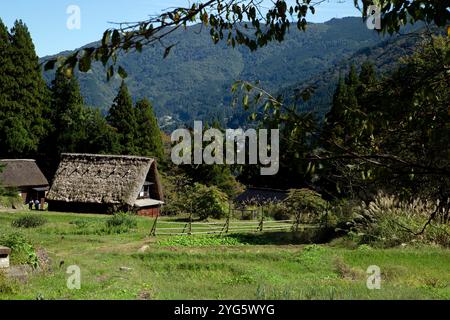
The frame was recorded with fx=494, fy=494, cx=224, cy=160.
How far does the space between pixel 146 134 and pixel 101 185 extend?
36.8 feet

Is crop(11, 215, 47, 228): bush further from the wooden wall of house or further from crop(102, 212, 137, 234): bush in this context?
the wooden wall of house

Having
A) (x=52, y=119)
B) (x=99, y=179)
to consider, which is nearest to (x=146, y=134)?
(x=52, y=119)

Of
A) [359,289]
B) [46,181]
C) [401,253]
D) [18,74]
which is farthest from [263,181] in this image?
[359,289]

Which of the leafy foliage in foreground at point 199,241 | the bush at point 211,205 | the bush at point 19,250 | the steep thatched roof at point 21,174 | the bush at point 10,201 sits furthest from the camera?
the steep thatched roof at point 21,174

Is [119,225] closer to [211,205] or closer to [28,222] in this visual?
[28,222]

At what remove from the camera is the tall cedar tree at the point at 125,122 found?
4466cm

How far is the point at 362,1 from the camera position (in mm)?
3555

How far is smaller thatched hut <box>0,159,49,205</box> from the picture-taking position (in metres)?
37.8

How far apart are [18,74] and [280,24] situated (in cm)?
4181

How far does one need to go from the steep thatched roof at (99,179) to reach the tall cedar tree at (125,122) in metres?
7.03

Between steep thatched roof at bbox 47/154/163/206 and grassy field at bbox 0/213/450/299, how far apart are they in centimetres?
1662

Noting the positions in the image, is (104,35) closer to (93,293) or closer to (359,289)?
(93,293)

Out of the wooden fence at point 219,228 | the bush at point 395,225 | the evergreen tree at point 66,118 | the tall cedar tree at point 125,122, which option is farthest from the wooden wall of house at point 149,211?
the bush at point 395,225

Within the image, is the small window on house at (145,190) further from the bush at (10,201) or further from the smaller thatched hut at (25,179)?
the smaller thatched hut at (25,179)
